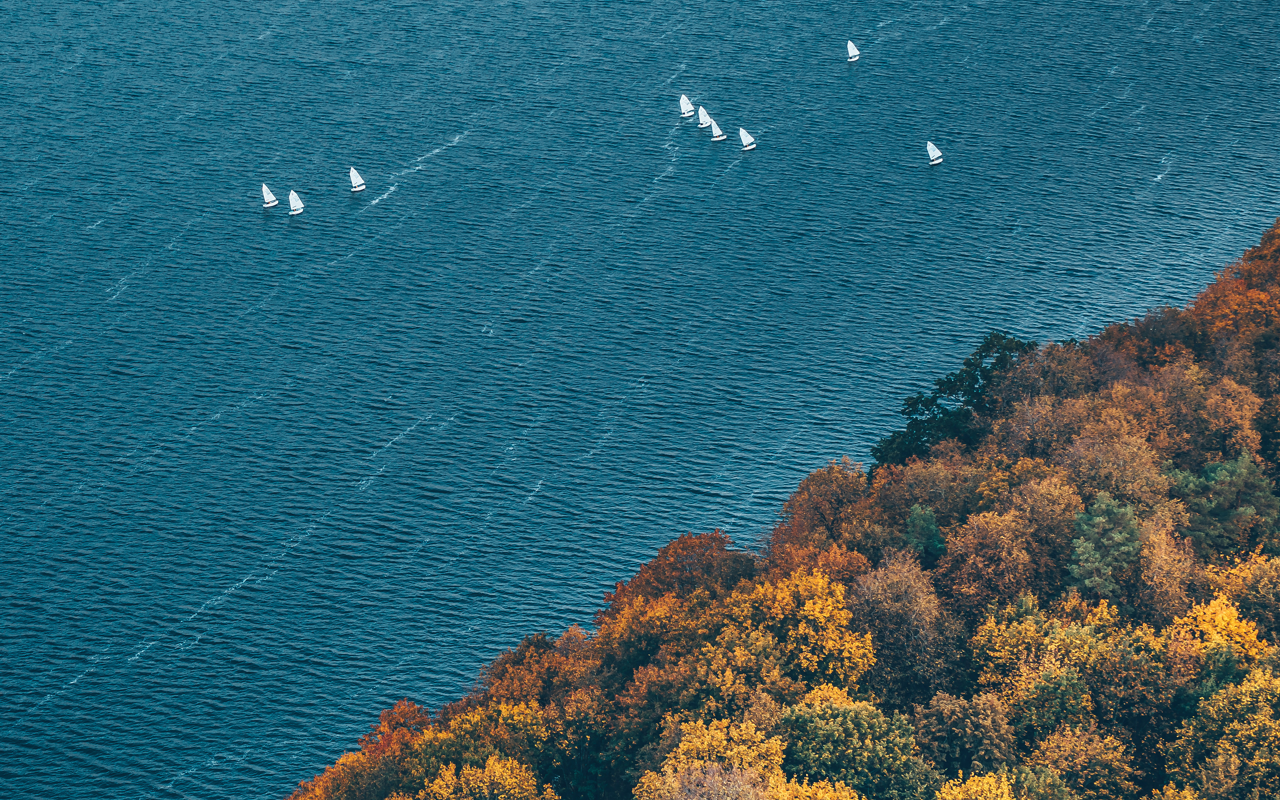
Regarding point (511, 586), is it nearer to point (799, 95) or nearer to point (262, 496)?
point (262, 496)

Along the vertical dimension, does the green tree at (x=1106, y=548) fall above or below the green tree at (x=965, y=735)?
above

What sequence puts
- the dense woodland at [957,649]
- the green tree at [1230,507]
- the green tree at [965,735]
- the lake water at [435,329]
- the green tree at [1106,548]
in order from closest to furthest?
1. the dense woodland at [957,649]
2. the green tree at [965,735]
3. the green tree at [1106,548]
4. the green tree at [1230,507]
5. the lake water at [435,329]

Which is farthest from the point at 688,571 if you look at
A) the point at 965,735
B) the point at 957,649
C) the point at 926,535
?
the point at 965,735

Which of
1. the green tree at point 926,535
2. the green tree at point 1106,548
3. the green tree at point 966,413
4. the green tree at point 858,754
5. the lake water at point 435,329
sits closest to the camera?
the green tree at point 858,754

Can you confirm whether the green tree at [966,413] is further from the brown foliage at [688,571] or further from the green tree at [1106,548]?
the green tree at [1106,548]

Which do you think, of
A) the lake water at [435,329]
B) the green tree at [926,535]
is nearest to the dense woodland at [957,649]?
the green tree at [926,535]

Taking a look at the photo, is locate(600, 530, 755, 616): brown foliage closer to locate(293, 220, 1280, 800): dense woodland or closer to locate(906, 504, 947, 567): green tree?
locate(293, 220, 1280, 800): dense woodland
